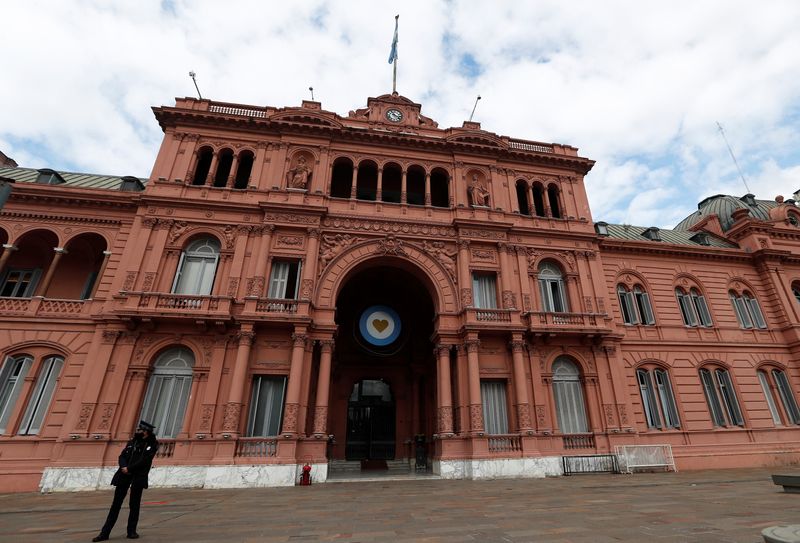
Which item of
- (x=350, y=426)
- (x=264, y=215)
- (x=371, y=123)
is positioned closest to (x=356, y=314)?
(x=350, y=426)

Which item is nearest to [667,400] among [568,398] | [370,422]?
[568,398]

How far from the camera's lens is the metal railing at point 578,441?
18.4 metres

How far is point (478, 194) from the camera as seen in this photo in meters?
23.2

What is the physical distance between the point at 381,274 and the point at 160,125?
1551 cm

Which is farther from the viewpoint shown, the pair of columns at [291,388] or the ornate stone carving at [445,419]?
the ornate stone carving at [445,419]

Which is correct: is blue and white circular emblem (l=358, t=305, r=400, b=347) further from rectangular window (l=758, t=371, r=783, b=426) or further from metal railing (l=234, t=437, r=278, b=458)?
rectangular window (l=758, t=371, r=783, b=426)

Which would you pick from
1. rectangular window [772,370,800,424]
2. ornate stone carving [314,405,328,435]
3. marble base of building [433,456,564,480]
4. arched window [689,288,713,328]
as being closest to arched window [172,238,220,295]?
ornate stone carving [314,405,328,435]

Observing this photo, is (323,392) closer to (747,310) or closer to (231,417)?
(231,417)

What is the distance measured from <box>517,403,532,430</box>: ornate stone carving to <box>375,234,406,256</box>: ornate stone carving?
9.82m

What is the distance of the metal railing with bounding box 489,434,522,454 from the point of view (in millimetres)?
17658

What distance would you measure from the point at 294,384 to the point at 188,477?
5220 mm

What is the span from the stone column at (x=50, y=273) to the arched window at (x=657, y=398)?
104 feet

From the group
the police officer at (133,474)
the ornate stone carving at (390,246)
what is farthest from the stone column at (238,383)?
the police officer at (133,474)

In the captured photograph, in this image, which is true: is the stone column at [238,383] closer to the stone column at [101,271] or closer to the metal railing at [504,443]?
the stone column at [101,271]
